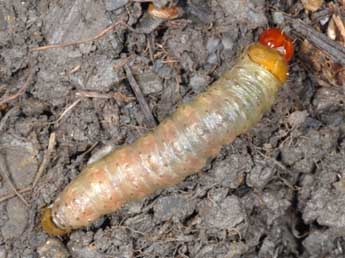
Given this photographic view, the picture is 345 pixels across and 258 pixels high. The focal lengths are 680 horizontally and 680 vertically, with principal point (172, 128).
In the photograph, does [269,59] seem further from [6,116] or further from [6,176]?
[6,176]

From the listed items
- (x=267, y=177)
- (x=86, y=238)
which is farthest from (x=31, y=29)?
(x=267, y=177)

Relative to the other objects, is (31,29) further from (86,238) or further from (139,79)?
(86,238)

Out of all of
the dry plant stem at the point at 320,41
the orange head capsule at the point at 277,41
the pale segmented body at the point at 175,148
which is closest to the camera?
the pale segmented body at the point at 175,148

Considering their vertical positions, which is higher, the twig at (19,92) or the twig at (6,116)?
the twig at (19,92)

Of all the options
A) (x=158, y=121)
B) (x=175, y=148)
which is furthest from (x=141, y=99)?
(x=175, y=148)

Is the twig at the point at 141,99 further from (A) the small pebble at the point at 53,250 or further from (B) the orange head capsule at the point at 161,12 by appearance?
(A) the small pebble at the point at 53,250

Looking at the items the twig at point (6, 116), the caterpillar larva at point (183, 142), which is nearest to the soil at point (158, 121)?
the twig at point (6, 116)
